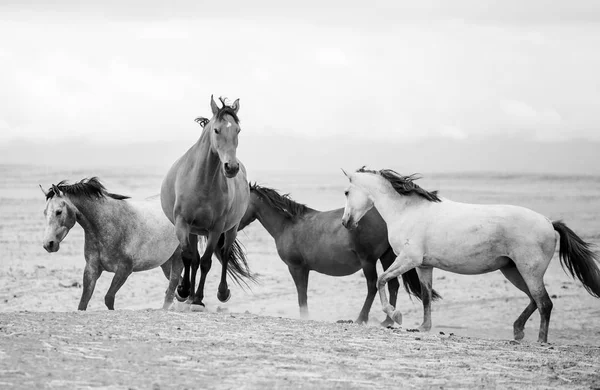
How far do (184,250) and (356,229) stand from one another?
8.76 ft

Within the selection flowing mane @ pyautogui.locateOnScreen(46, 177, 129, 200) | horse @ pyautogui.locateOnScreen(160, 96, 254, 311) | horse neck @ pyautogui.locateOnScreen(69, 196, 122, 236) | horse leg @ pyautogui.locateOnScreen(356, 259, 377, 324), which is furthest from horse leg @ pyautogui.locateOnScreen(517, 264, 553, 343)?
flowing mane @ pyautogui.locateOnScreen(46, 177, 129, 200)

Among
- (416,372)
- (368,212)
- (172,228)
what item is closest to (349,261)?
(368,212)

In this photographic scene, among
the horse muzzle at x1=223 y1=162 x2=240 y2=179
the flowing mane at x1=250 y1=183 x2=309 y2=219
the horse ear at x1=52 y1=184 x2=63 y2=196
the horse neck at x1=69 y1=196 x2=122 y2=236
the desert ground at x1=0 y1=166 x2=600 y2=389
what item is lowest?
the desert ground at x1=0 y1=166 x2=600 y2=389

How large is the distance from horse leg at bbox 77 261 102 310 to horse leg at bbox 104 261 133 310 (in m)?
0.20

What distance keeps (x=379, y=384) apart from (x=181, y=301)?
4376mm

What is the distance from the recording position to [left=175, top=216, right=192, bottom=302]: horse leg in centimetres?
996

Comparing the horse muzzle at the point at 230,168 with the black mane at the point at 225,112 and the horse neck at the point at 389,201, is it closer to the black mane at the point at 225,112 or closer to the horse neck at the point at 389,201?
the black mane at the point at 225,112

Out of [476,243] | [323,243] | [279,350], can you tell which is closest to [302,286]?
[323,243]

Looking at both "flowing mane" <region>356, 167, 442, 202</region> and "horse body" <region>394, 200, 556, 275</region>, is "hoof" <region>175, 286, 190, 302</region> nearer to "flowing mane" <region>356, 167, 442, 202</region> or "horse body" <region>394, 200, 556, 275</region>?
"horse body" <region>394, 200, 556, 275</region>

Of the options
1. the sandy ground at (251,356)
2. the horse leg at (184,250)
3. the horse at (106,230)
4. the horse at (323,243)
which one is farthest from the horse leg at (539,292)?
the horse at (106,230)

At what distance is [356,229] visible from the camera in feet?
38.7

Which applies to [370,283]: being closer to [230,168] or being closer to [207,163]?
[207,163]

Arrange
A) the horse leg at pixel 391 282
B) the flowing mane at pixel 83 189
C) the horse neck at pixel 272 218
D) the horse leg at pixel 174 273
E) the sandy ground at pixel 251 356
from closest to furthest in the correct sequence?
1. the sandy ground at pixel 251 356
2. the flowing mane at pixel 83 189
3. the horse leg at pixel 391 282
4. the horse leg at pixel 174 273
5. the horse neck at pixel 272 218

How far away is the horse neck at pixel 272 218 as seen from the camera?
42.6 ft
